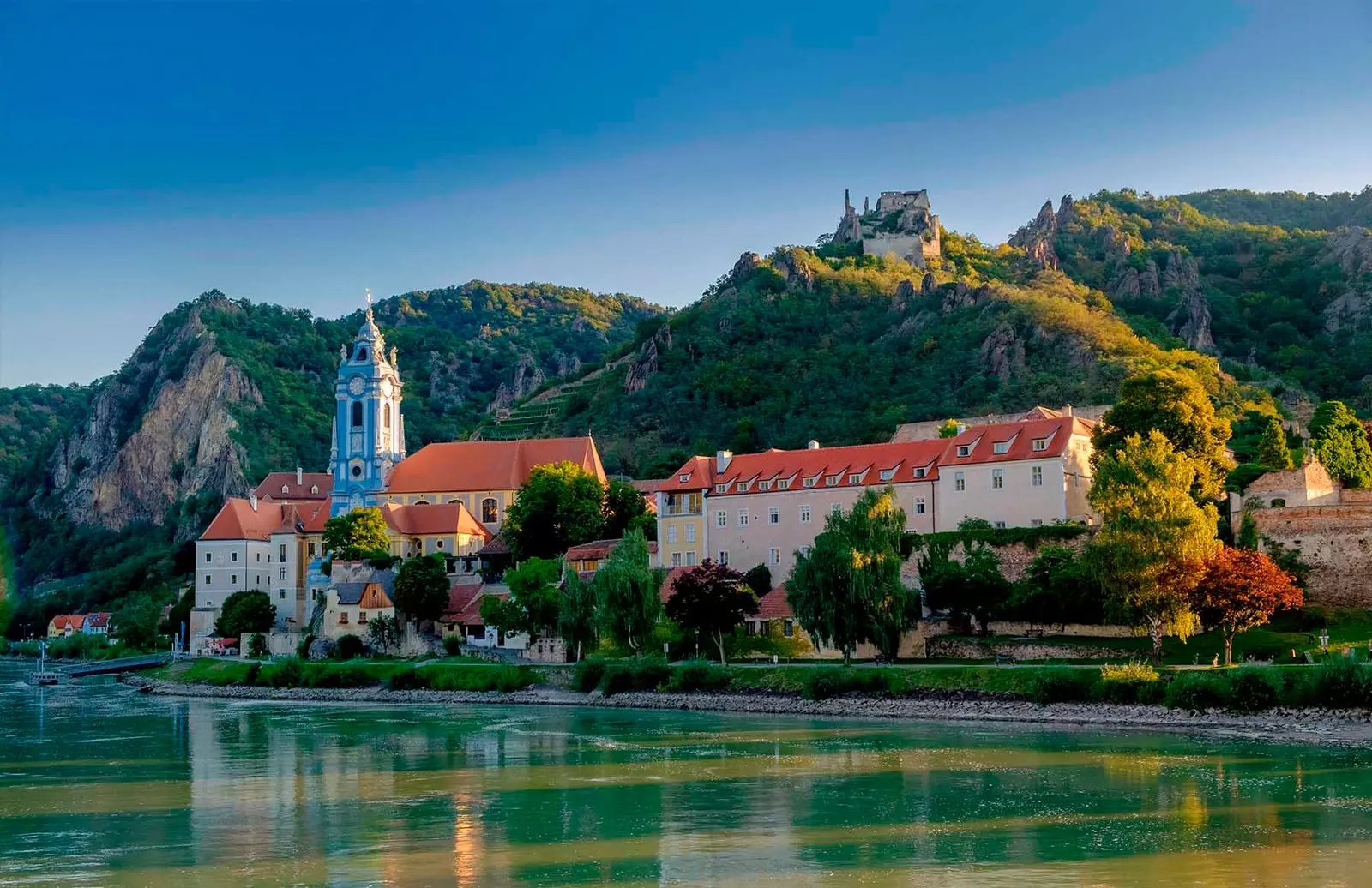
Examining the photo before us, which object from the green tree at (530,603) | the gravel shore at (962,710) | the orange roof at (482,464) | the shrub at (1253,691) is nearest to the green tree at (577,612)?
the green tree at (530,603)

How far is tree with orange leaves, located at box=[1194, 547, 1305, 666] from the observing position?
39.8 metres

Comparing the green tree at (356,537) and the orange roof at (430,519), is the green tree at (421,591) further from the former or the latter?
the orange roof at (430,519)

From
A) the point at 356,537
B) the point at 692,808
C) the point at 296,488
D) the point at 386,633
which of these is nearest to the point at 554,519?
the point at 386,633

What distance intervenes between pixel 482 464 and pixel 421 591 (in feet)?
68.5

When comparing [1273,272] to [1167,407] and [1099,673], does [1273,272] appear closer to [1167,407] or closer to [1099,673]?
[1167,407]

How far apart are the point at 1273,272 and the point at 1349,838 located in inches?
4116

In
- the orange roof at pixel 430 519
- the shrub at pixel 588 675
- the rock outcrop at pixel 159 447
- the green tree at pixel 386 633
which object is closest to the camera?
the shrub at pixel 588 675

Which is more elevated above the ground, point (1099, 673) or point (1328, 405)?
point (1328, 405)

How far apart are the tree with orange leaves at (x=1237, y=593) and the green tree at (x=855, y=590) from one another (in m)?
9.46

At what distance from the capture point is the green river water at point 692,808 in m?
21.8

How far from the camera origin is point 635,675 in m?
49.7

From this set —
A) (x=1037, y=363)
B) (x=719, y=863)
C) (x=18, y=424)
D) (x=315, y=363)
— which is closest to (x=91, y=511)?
(x=315, y=363)

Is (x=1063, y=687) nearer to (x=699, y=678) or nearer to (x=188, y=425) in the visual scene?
(x=699, y=678)

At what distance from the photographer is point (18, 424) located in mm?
171750
